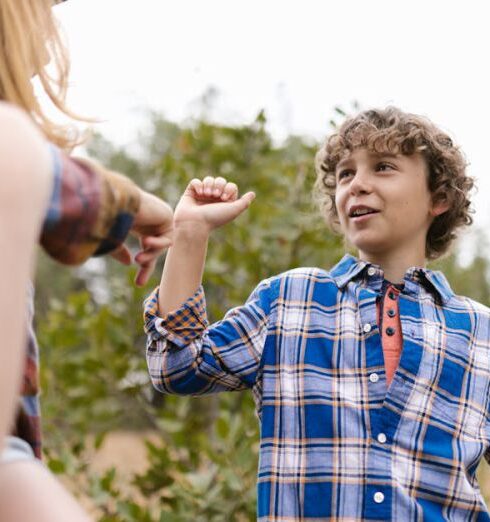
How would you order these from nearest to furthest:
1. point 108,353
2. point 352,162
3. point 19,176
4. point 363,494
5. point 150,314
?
point 19,176, point 363,494, point 150,314, point 352,162, point 108,353

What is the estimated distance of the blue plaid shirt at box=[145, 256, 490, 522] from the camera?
1.57m

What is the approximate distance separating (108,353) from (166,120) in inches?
198

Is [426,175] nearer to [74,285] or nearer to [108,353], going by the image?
[108,353]

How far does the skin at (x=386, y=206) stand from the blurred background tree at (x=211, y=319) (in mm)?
1171

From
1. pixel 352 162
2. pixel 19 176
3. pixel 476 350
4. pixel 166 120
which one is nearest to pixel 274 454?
pixel 476 350

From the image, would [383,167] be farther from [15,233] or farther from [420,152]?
[15,233]

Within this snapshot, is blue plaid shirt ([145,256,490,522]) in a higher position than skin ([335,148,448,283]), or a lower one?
lower

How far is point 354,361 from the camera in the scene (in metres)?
1.67

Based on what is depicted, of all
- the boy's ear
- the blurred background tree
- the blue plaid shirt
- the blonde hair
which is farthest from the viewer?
the blurred background tree

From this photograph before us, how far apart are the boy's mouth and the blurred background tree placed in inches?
48.6

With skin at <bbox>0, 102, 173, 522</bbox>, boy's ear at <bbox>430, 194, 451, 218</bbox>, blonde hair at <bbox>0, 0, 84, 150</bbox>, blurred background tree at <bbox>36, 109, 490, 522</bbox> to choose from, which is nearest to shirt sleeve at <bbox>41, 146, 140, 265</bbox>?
skin at <bbox>0, 102, 173, 522</bbox>

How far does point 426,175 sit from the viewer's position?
198 centimetres

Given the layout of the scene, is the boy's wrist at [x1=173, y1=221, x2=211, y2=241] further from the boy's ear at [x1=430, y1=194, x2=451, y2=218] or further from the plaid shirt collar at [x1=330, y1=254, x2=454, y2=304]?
the boy's ear at [x1=430, y1=194, x2=451, y2=218]

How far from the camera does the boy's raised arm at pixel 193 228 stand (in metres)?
1.63
